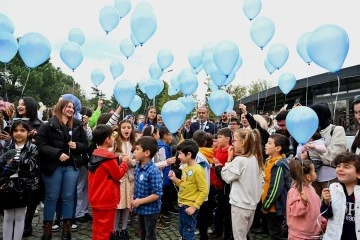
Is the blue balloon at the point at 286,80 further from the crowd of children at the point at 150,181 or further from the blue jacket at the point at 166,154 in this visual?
the crowd of children at the point at 150,181

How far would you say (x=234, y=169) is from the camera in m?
3.42

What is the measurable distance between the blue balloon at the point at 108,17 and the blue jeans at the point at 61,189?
341cm

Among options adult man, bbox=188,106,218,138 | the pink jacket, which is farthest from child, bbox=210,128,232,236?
adult man, bbox=188,106,218,138

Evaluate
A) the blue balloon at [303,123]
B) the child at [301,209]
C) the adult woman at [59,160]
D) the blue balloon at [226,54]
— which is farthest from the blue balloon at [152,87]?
the child at [301,209]

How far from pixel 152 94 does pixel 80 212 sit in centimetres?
348

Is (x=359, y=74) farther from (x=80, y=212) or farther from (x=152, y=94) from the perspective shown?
(x=80, y=212)

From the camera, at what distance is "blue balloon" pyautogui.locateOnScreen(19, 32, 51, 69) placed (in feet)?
15.4

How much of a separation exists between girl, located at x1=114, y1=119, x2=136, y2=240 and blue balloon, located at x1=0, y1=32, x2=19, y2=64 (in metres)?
2.24

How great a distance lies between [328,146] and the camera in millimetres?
3590

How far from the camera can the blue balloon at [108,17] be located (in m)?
6.32

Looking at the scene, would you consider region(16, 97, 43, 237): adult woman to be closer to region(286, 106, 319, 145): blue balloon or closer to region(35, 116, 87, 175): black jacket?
region(35, 116, 87, 175): black jacket

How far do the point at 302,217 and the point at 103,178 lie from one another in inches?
79.8

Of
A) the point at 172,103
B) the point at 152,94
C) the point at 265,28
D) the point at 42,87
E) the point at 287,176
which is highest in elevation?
the point at 42,87

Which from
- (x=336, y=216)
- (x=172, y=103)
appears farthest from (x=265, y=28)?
(x=336, y=216)
